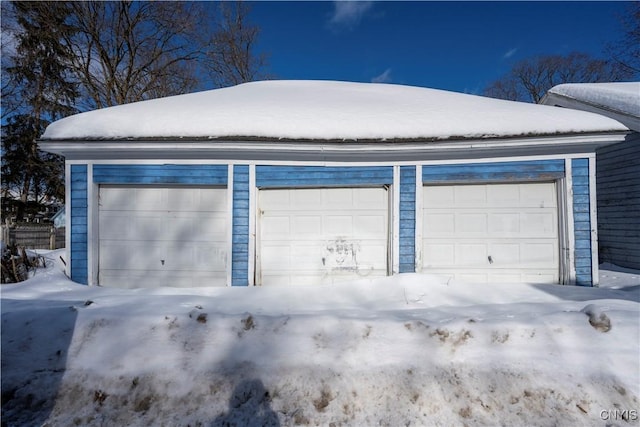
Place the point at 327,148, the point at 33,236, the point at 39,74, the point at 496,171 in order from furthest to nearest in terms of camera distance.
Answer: the point at 39,74 < the point at 33,236 < the point at 496,171 < the point at 327,148

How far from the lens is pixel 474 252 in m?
5.98

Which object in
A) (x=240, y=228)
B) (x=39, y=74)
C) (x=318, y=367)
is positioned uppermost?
(x=39, y=74)

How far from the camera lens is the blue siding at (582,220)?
577 centimetres

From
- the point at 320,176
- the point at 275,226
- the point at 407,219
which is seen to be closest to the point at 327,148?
the point at 320,176

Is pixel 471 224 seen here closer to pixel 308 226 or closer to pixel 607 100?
pixel 308 226

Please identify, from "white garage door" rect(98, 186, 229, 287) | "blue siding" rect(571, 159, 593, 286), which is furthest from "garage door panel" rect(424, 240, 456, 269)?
"white garage door" rect(98, 186, 229, 287)

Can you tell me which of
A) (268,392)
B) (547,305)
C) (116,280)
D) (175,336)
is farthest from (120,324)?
(547,305)

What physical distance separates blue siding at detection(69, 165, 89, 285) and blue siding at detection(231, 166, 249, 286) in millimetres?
2823

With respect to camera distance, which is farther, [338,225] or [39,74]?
[39,74]

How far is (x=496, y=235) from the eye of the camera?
235 inches

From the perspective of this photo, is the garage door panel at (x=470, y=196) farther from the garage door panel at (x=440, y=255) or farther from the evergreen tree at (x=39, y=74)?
the evergreen tree at (x=39, y=74)

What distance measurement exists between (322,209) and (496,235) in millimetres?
3378

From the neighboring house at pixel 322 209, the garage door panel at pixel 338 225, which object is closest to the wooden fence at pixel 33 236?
the neighboring house at pixel 322 209

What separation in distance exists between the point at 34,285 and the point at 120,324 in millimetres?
3150
